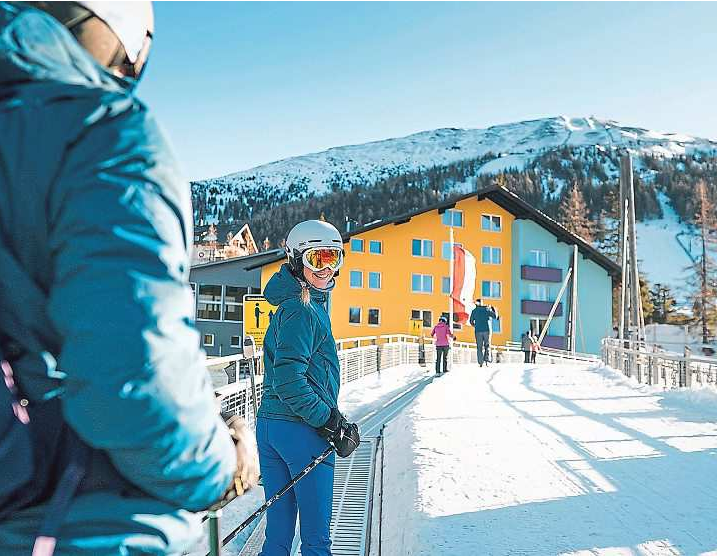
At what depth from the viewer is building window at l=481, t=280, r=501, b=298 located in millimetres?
45750

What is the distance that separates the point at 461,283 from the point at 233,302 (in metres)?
19.0

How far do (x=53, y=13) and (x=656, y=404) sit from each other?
10999 millimetres

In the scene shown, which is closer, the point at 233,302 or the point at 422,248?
the point at 422,248

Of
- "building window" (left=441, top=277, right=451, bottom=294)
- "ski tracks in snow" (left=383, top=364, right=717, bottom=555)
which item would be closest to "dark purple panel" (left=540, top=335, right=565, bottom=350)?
"building window" (left=441, top=277, right=451, bottom=294)

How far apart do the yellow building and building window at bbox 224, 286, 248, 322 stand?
3589 millimetres

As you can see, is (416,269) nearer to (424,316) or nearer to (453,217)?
(424,316)

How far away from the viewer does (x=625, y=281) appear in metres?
21.6

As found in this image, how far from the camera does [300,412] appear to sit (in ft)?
11.1

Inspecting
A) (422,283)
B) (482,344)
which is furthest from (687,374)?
(422,283)

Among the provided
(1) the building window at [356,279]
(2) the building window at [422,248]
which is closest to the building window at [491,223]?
(2) the building window at [422,248]

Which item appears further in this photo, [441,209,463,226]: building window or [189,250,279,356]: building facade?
[441,209,463,226]: building window

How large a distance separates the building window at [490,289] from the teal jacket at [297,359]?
140 feet

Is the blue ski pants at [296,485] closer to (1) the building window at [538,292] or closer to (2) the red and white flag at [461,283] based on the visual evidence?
(2) the red and white flag at [461,283]

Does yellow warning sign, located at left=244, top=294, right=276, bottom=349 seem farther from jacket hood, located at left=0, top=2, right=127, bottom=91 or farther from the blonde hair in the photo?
jacket hood, located at left=0, top=2, right=127, bottom=91
